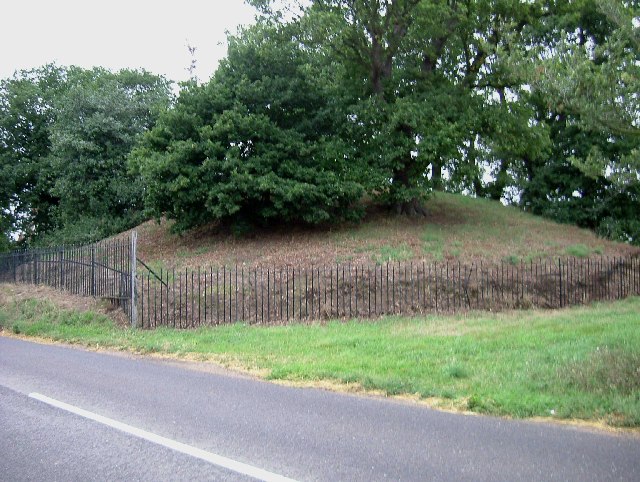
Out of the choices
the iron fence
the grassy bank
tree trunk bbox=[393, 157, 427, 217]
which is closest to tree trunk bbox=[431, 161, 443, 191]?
tree trunk bbox=[393, 157, 427, 217]

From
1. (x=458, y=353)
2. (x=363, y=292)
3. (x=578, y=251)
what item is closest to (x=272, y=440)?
(x=458, y=353)

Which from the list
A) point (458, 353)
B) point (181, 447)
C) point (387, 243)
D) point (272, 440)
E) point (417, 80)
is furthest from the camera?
point (417, 80)

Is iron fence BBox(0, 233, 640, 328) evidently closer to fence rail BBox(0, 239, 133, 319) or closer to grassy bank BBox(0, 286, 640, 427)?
fence rail BBox(0, 239, 133, 319)

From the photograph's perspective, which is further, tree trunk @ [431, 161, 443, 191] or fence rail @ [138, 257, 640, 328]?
tree trunk @ [431, 161, 443, 191]

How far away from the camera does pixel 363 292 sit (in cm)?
1520

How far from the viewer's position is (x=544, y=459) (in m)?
5.26

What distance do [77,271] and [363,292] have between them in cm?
899

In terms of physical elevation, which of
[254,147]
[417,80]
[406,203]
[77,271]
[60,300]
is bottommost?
[60,300]

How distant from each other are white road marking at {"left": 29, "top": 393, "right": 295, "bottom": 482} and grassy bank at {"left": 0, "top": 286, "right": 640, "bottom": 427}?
3.02m

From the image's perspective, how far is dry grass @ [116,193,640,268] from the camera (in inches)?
730

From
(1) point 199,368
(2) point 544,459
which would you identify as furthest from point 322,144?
(2) point 544,459

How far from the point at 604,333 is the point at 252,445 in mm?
7321

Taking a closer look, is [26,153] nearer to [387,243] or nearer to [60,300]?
[60,300]

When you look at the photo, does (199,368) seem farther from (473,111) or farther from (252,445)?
(473,111)
